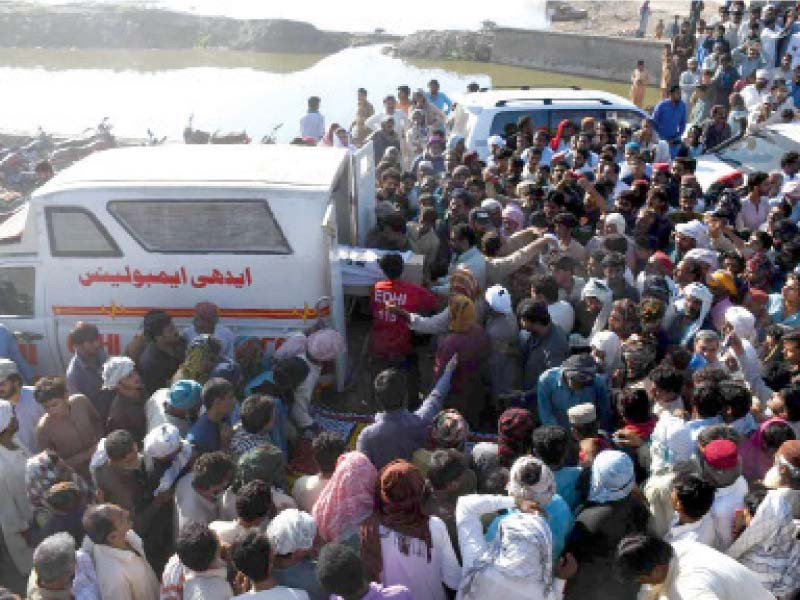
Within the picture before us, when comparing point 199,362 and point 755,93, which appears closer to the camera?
point 199,362

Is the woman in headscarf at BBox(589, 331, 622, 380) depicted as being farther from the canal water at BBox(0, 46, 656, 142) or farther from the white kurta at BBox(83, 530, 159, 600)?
the canal water at BBox(0, 46, 656, 142)

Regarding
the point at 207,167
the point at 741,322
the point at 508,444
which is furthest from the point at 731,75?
the point at 508,444

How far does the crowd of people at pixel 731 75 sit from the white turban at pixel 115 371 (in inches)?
337

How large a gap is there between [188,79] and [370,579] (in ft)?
79.8

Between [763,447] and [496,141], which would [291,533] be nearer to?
[763,447]

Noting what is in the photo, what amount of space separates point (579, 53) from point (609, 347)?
61.6ft

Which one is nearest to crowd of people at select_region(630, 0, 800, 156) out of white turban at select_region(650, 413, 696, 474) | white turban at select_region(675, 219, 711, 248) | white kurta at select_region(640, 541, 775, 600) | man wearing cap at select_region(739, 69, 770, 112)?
man wearing cap at select_region(739, 69, 770, 112)

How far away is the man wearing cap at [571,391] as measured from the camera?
482 centimetres

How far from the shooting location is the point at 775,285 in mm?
6480

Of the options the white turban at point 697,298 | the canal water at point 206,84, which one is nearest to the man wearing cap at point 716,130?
the white turban at point 697,298

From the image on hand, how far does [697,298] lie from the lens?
5.46 metres

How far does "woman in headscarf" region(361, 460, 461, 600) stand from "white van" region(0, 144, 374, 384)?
2334 mm

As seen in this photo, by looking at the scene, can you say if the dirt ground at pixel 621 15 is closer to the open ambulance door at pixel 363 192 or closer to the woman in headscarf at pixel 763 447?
the open ambulance door at pixel 363 192

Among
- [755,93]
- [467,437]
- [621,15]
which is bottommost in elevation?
[467,437]
